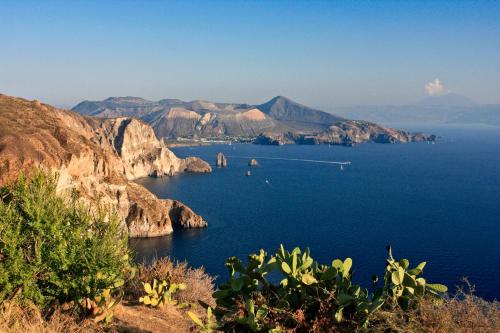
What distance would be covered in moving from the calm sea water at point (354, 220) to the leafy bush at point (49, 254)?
85.8ft

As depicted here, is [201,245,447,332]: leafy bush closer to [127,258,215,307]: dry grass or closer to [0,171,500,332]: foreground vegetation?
[0,171,500,332]: foreground vegetation

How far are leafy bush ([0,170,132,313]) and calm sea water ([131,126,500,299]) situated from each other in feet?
85.8

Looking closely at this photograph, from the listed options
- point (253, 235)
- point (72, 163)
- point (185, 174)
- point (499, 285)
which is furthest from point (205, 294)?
point (185, 174)

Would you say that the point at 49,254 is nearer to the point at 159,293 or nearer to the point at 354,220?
the point at 159,293

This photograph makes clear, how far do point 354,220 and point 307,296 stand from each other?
86.7 meters

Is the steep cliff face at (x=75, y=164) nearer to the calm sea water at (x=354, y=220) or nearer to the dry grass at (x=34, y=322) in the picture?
the calm sea water at (x=354, y=220)

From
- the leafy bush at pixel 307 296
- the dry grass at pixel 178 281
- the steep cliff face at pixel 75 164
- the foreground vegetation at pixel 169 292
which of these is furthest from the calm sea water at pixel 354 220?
the leafy bush at pixel 307 296

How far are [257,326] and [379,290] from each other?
3.61 metres

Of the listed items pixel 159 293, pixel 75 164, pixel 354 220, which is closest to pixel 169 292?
pixel 159 293

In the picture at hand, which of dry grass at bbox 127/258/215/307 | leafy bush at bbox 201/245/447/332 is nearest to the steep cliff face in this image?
dry grass at bbox 127/258/215/307

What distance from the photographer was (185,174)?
182250 mm

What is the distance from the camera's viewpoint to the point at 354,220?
317ft

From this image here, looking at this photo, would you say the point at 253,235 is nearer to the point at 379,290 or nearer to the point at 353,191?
the point at 353,191

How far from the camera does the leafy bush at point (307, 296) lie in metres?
12.0
